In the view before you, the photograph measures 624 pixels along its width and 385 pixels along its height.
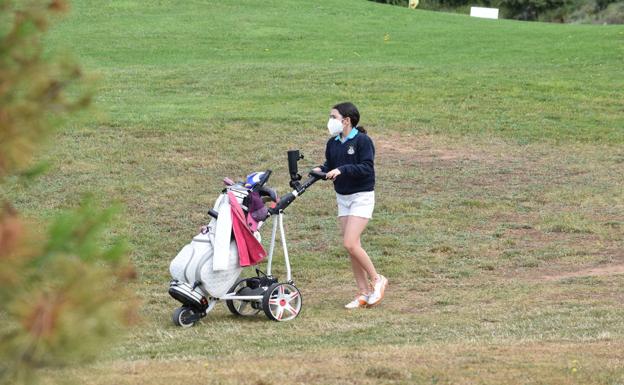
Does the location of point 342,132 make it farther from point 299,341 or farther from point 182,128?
point 182,128

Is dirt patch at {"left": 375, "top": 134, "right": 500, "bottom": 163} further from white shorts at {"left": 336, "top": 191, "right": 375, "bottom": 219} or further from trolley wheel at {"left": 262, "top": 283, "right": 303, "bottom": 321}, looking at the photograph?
trolley wheel at {"left": 262, "top": 283, "right": 303, "bottom": 321}

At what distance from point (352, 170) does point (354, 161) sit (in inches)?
8.0

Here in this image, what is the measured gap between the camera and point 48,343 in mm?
3242

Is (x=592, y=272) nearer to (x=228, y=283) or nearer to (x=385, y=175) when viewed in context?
(x=228, y=283)

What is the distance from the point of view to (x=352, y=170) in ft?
31.4

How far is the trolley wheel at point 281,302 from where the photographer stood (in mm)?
9414

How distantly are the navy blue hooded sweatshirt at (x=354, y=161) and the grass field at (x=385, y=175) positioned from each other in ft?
3.46

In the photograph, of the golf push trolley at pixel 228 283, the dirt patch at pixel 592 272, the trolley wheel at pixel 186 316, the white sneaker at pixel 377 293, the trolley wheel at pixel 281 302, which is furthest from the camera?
the dirt patch at pixel 592 272

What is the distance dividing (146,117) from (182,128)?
1.08 m

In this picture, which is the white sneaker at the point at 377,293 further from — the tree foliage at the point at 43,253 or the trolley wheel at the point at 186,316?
the tree foliage at the point at 43,253

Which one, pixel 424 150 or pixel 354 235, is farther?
pixel 424 150

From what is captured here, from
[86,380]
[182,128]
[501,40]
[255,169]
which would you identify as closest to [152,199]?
[255,169]

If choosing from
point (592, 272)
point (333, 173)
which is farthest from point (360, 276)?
point (592, 272)

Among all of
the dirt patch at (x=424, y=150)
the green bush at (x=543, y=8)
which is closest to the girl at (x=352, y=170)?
the dirt patch at (x=424, y=150)
